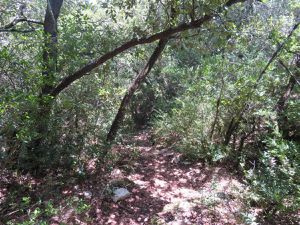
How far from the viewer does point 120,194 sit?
4.61 m

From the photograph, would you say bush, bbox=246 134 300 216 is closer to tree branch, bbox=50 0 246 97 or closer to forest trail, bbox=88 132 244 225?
forest trail, bbox=88 132 244 225

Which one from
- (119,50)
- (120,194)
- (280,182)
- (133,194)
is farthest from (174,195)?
(119,50)

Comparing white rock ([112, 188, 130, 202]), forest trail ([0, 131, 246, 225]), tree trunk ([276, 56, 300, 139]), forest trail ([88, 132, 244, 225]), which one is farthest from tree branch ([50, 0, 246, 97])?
tree trunk ([276, 56, 300, 139])

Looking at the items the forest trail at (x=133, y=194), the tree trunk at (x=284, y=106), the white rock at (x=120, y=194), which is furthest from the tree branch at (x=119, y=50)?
the tree trunk at (x=284, y=106)

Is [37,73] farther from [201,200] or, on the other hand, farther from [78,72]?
[201,200]

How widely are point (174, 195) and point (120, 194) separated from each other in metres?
0.98

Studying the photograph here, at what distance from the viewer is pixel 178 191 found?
501 centimetres

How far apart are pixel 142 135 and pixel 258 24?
4.90m

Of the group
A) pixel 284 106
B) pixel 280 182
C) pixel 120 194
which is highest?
pixel 284 106

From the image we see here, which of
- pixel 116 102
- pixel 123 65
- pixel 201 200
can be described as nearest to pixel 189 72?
Answer: pixel 123 65

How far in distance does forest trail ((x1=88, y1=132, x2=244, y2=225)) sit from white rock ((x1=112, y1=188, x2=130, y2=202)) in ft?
0.23

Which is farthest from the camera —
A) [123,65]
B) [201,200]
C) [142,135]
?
[142,135]

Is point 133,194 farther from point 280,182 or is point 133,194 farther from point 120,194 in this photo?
point 280,182

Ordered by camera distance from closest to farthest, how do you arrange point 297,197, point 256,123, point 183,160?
point 297,197
point 256,123
point 183,160
